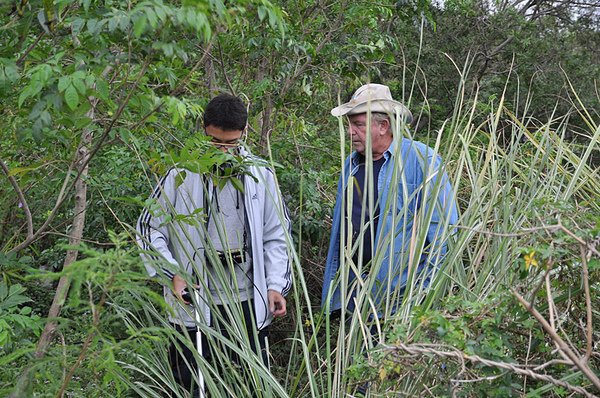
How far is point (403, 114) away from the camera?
3.56m

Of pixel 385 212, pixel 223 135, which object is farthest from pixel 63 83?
pixel 223 135

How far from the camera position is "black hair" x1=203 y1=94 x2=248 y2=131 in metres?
3.96

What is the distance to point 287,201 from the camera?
202 inches

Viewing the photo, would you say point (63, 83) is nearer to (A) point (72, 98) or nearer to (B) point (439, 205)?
(A) point (72, 98)

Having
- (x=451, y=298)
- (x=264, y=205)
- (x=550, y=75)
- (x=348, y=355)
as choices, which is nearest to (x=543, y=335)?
(x=451, y=298)

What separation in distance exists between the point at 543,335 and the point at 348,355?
674mm

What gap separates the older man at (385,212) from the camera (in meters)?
3.31

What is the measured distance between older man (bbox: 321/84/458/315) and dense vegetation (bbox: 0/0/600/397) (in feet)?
0.37

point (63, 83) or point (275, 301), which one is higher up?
point (63, 83)

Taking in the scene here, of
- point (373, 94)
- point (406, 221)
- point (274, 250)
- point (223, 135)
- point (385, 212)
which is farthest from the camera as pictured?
point (373, 94)

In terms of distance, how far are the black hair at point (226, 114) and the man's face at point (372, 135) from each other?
1.84 ft

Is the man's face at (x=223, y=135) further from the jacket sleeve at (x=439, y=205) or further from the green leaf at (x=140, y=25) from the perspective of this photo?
the green leaf at (x=140, y=25)

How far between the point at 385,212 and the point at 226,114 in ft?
3.20

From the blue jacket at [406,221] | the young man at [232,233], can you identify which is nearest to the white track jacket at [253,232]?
the young man at [232,233]
